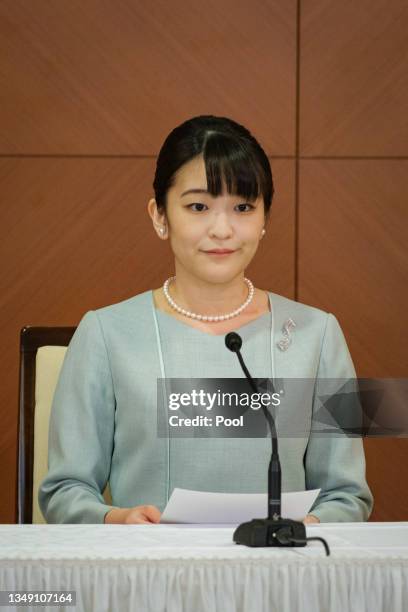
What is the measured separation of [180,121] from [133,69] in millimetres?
226

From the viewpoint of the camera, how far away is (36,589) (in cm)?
128

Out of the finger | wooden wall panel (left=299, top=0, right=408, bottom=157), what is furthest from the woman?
wooden wall panel (left=299, top=0, right=408, bottom=157)

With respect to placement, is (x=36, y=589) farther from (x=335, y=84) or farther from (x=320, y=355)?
(x=335, y=84)

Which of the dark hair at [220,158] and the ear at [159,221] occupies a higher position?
the dark hair at [220,158]

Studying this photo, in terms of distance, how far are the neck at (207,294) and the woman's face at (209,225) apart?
59 mm

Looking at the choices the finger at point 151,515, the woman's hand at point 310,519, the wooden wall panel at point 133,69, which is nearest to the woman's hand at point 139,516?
the finger at point 151,515

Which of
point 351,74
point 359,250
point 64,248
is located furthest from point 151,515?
point 351,74

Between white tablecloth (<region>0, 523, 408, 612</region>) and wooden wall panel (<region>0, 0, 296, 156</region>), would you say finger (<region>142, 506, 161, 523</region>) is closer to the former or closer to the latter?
white tablecloth (<region>0, 523, 408, 612</region>)

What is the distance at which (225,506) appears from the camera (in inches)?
61.2

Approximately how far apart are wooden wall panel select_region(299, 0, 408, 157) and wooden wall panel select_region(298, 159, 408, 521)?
0.09 meters

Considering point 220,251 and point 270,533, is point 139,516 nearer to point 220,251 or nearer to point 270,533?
point 270,533

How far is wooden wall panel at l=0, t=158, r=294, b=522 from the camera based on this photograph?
3164mm

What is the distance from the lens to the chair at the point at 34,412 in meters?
2.25

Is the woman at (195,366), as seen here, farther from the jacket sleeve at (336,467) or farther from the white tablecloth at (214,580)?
the white tablecloth at (214,580)
